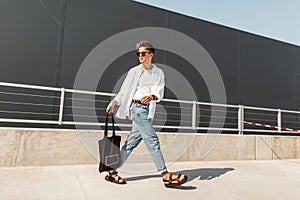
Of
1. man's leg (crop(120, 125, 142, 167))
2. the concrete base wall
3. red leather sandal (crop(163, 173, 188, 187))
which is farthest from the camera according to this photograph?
Answer: the concrete base wall

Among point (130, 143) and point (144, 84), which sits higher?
point (144, 84)

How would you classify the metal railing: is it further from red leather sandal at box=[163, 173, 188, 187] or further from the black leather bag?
red leather sandal at box=[163, 173, 188, 187]

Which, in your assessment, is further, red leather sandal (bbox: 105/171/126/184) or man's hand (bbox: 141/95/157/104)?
red leather sandal (bbox: 105/171/126/184)

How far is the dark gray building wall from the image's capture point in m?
5.14

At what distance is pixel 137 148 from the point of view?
151 inches

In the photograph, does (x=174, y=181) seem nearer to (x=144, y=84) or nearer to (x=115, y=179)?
(x=115, y=179)

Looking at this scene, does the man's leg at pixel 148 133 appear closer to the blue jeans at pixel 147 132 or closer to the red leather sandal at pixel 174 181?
the blue jeans at pixel 147 132

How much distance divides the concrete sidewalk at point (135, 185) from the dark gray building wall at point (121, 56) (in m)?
2.99

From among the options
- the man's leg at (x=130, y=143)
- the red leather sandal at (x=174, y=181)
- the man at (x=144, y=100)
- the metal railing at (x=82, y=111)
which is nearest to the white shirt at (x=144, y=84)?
the man at (x=144, y=100)

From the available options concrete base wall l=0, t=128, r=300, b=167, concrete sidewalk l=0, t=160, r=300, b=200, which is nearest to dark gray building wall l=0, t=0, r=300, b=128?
concrete base wall l=0, t=128, r=300, b=167

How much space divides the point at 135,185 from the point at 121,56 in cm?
440

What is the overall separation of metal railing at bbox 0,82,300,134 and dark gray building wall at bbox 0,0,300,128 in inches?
12.5

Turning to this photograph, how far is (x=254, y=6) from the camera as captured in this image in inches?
281

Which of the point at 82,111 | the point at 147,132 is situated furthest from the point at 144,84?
the point at 82,111
